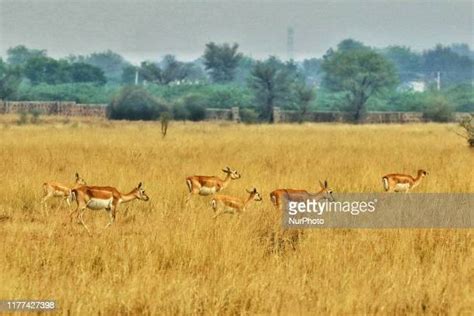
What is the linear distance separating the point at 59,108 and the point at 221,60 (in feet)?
200

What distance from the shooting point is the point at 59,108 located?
64.9 meters

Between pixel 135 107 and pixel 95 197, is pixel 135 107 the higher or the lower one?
the higher one

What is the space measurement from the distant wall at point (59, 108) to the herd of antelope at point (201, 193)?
171ft

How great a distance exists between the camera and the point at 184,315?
6109 mm

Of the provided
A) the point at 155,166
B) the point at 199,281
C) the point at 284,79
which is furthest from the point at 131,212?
the point at 284,79

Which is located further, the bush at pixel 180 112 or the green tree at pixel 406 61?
the green tree at pixel 406 61

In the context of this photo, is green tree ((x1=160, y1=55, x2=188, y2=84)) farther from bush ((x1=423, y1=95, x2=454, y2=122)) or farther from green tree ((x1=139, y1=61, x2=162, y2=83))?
bush ((x1=423, y1=95, x2=454, y2=122))

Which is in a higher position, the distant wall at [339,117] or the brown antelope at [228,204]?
the distant wall at [339,117]

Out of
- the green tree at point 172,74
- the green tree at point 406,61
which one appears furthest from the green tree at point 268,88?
the green tree at point 406,61

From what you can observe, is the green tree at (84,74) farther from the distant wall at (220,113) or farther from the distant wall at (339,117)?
the distant wall at (339,117)

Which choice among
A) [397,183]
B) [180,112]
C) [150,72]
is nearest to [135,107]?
[180,112]

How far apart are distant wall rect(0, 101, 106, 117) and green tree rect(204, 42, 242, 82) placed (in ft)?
189

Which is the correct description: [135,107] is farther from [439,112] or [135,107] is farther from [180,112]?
[439,112]

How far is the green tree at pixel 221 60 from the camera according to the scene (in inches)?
4808
